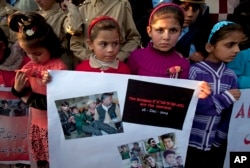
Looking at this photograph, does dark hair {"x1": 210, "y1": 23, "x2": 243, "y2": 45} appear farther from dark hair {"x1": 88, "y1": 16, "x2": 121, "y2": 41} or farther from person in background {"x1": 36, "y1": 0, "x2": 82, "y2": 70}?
person in background {"x1": 36, "y1": 0, "x2": 82, "y2": 70}

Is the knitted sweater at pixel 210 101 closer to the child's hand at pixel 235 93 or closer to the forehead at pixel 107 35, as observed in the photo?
the child's hand at pixel 235 93

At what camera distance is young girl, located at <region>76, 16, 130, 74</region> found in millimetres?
2738

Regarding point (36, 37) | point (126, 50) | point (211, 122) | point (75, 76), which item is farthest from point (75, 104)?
point (211, 122)

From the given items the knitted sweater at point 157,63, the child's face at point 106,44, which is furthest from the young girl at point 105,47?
the knitted sweater at point 157,63

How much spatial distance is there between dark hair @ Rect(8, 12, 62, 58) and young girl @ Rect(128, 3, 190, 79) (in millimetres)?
611

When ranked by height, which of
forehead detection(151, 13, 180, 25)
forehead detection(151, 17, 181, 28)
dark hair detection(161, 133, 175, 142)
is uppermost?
forehead detection(151, 13, 180, 25)

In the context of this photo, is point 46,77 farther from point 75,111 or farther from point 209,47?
point 209,47

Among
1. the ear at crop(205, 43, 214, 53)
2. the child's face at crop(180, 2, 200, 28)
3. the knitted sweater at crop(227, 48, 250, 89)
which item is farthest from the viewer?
the child's face at crop(180, 2, 200, 28)

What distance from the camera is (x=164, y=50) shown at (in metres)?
2.85

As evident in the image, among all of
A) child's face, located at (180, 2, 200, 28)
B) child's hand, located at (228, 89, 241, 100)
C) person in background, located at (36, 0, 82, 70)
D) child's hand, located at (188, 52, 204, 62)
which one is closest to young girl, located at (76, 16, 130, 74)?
person in background, located at (36, 0, 82, 70)

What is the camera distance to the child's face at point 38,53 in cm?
276

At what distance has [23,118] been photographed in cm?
310

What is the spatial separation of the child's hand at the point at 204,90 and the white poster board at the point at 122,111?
3 centimetres

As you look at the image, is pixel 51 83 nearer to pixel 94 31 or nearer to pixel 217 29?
pixel 94 31
